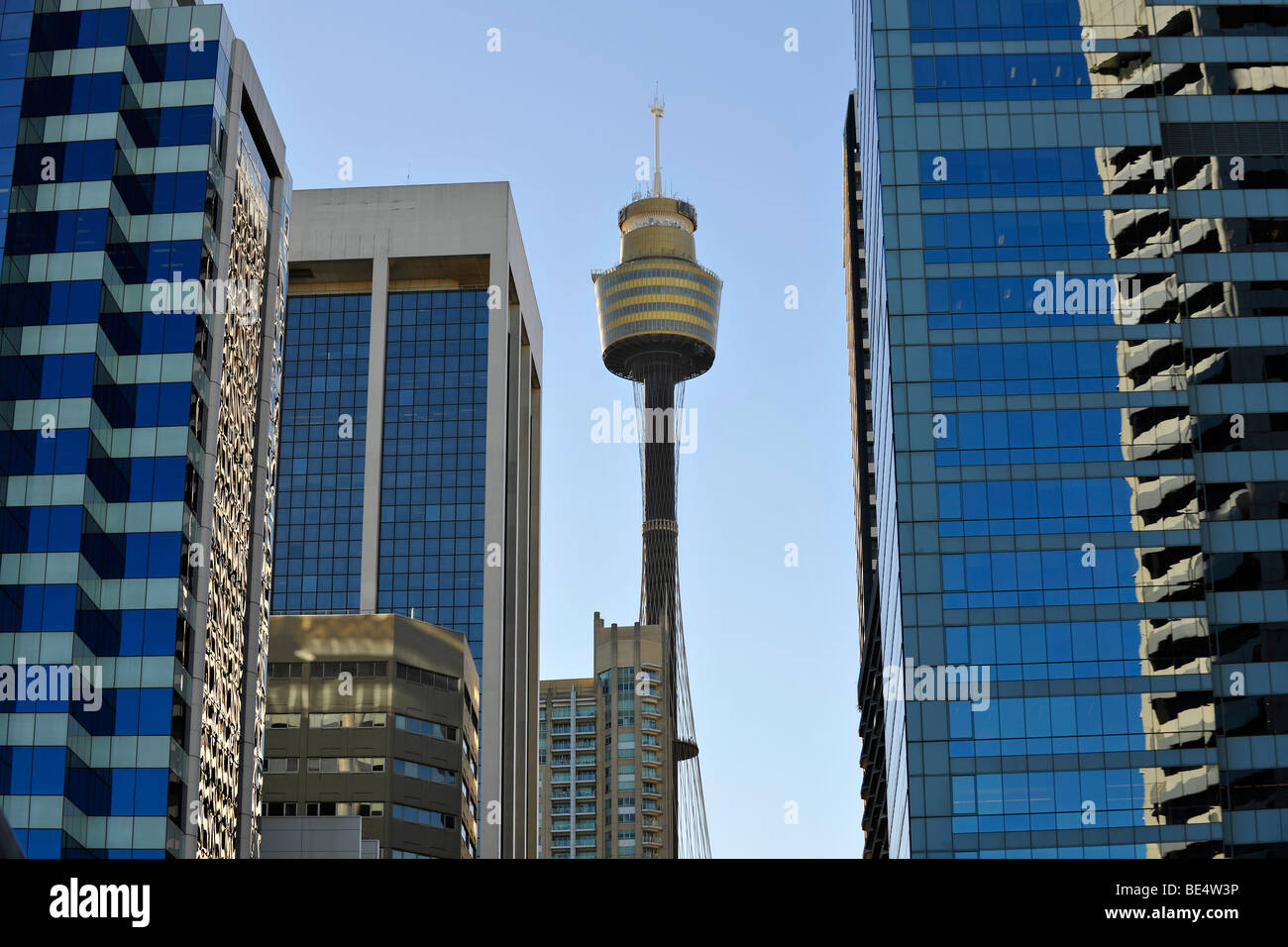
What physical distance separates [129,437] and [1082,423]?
58.2 m

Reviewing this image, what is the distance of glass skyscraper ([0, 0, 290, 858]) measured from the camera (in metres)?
92.5

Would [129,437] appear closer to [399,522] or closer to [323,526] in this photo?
[399,522]

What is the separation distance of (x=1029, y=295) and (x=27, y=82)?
65.0 metres

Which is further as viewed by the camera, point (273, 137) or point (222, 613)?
point (273, 137)

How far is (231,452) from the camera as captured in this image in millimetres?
108875

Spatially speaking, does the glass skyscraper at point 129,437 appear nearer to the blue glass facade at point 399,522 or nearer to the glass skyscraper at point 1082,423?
the glass skyscraper at point 1082,423

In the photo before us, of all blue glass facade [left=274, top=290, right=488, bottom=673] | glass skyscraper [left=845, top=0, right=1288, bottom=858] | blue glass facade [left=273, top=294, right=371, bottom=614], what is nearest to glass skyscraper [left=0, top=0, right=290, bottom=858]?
glass skyscraper [left=845, top=0, right=1288, bottom=858]

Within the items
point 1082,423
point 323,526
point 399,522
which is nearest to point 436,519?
point 399,522

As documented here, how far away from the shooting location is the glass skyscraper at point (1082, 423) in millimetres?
96500

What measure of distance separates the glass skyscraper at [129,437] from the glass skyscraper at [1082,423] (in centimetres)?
4251

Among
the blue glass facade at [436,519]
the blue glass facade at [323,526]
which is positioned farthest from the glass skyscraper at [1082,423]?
the blue glass facade at [323,526]
